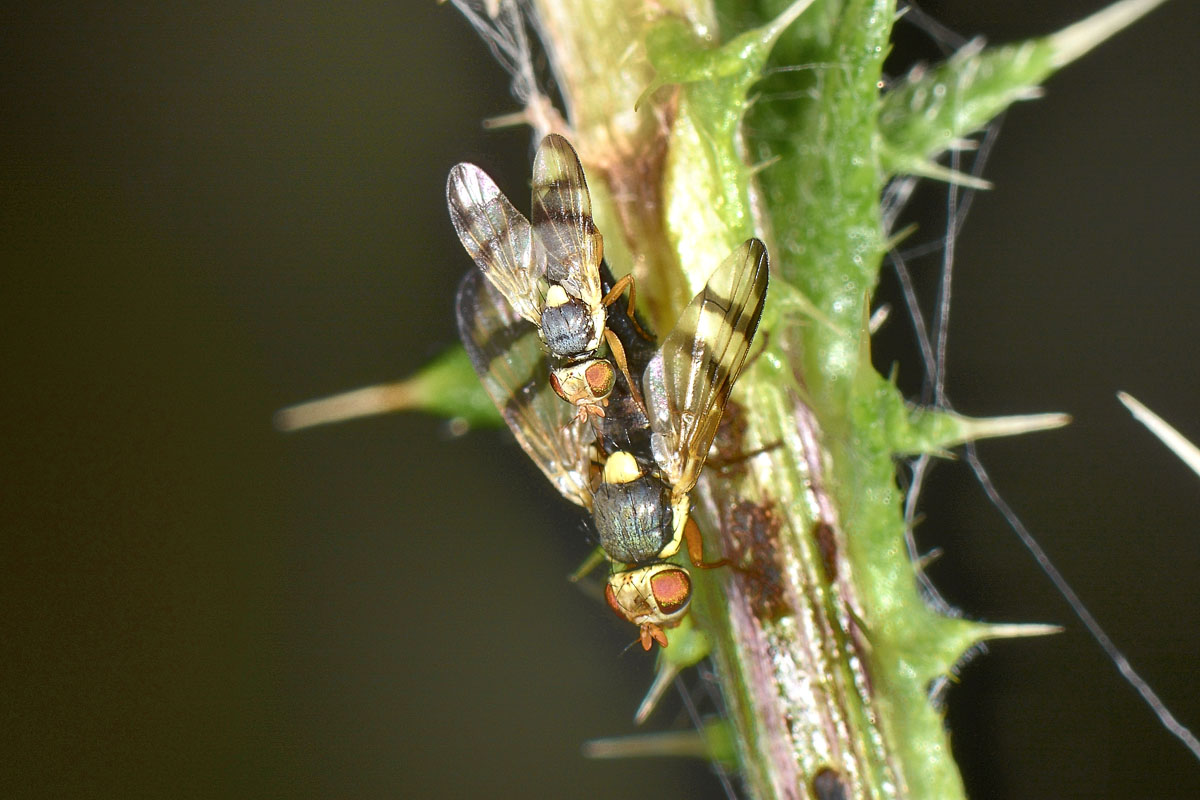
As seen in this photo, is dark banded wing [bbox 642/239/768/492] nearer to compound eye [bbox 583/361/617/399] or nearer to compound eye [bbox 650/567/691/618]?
compound eye [bbox 583/361/617/399]

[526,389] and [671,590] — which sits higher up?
[526,389]

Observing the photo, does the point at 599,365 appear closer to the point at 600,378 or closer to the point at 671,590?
the point at 600,378

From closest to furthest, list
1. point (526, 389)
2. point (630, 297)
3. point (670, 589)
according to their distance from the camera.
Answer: point (670, 589), point (630, 297), point (526, 389)

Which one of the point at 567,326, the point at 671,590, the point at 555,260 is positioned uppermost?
the point at 555,260

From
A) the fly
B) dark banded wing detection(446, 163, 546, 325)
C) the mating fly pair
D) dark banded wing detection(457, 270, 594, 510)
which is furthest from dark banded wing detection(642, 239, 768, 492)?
dark banded wing detection(446, 163, 546, 325)

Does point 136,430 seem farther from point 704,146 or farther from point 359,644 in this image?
point 704,146

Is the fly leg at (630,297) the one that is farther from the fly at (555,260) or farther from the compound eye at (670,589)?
the compound eye at (670,589)

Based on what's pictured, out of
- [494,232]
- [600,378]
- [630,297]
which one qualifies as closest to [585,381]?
[600,378]

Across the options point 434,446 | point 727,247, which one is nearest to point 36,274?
point 434,446
